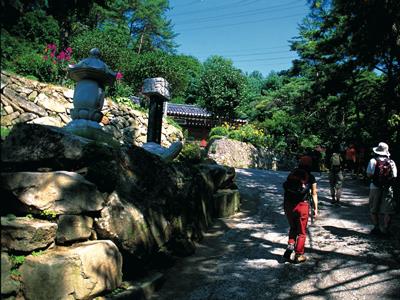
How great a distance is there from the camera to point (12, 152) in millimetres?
4059

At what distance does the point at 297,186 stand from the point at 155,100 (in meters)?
4.92

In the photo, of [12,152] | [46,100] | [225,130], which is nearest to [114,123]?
[46,100]

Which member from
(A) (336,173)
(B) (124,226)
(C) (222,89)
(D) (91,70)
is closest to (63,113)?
(D) (91,70)

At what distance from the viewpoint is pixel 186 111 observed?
2930 cm

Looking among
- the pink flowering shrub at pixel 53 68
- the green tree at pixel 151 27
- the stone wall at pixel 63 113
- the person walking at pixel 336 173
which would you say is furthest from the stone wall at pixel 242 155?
the green tree at pixel 151 27

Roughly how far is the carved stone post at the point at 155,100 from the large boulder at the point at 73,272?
17.1 ft

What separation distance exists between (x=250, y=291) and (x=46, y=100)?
928cm

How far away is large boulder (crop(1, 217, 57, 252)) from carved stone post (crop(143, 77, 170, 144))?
18.3ft

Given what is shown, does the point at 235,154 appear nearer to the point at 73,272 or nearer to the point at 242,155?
the point at 242,155

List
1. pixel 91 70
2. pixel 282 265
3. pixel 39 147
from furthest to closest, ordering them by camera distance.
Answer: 1. pixel 91 70
2. pixel 282 265
3. pixel 39 147

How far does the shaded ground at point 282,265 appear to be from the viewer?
15.0ft

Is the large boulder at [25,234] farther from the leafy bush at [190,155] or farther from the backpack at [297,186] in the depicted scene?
the leafy bush at [190,155]

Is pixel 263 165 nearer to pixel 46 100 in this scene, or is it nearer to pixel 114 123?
pixel 114 123

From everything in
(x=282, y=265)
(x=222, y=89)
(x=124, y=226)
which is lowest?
(x=282, y=265)
